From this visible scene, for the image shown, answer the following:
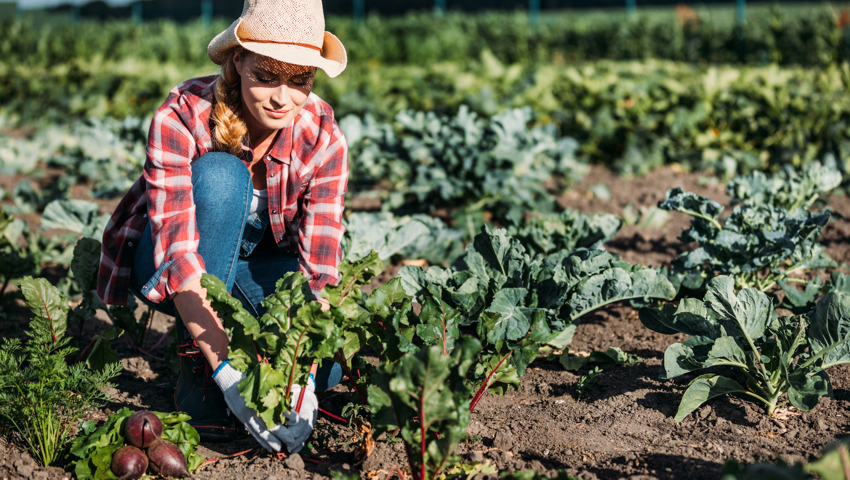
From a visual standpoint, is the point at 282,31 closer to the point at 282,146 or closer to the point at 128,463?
the point at 282,146

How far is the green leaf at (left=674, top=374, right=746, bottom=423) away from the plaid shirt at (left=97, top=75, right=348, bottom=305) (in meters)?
1.09

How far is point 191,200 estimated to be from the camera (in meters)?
2.04

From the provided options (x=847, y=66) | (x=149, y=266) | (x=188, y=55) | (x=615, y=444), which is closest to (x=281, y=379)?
(x=149, y=266)

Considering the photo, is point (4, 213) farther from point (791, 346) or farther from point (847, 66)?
point (847, 66)

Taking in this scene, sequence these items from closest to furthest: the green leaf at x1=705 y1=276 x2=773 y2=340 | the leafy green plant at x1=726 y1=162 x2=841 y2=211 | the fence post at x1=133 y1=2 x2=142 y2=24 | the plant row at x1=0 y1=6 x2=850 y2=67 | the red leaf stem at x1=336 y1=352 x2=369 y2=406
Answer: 1. the red leaf stem at x1=336 y1=352 x2=369 y2=406
2. the green leaf at x1=705 y1=276 x2=773 y2=340
3. the leafy green plant at x1=726 y1=162 x2=841 y2=211
4. the plant row at x1=0 y1=6 x2=850 y2=67
5. the fence post at x1=133 y1=2 x2=142 y2=24

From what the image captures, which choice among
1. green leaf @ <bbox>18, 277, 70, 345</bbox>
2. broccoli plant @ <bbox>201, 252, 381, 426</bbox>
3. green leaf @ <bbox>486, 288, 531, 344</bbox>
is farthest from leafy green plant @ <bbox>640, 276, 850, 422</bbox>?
green leaf @ <bbox>18, 277, 70, 345</bbox>

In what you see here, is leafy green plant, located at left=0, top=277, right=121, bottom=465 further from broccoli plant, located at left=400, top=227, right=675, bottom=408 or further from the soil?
broccoli plant, located at left=400, top=227, right=675, bottom=408

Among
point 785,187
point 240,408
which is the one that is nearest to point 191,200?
point 240,408

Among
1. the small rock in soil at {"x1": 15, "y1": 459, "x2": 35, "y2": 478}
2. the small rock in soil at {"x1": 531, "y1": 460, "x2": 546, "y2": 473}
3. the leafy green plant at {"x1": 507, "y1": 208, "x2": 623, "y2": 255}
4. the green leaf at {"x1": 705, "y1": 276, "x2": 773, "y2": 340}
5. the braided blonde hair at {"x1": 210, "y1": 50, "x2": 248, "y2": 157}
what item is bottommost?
the small rock in soil at {"x1": 15, "y1": 459, "x2": 35, "y2": 478}

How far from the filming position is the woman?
6.29 feet

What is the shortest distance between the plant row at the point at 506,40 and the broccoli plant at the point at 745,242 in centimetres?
930

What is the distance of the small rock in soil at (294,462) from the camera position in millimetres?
1835

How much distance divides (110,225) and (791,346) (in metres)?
2.15

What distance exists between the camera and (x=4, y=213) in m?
3.03
